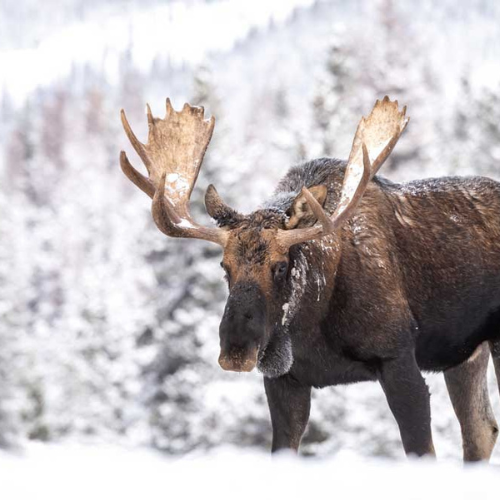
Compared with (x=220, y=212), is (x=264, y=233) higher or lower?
lower

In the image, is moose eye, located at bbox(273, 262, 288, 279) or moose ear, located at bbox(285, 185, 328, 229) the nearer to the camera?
moose eye, located at bbox(273, 262, 288, 279)

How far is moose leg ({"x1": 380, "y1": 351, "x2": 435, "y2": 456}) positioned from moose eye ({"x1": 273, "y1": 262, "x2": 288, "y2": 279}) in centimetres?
83

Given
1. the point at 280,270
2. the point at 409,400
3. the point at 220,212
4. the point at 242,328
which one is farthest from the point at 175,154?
the point at 409,400

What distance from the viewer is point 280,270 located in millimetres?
5988

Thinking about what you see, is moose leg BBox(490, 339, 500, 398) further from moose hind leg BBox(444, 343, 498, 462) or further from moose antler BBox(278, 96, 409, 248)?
moose antler BBox(278, 96, 409, 248)

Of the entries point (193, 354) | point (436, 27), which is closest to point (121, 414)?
point (193, 354)

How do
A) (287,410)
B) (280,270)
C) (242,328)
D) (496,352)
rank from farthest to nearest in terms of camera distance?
1. (496,352)
2. (287,410)
3. (280,270)
4. (242,328)

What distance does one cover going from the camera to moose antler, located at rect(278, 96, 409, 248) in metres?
6.06

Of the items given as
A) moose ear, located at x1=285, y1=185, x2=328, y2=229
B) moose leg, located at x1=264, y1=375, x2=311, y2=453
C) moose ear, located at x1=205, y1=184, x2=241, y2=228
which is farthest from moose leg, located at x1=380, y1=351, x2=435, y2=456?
moose ear, located at x1=205, y1=184, x2=241, y2=228

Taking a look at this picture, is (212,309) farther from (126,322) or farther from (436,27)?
(436,27)

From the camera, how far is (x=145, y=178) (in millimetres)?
6844

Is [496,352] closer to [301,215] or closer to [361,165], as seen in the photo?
[361,165]

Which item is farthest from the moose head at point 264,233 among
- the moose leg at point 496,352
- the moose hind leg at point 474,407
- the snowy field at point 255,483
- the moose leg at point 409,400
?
the moose hind leg at point 474,407

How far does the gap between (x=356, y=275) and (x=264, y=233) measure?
2.14 ft
